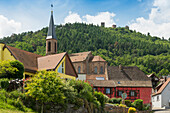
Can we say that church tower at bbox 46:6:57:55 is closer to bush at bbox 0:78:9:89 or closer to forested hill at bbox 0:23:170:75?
bush at bbox 0:78:9:89

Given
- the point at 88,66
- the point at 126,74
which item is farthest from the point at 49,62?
the point at 88,66

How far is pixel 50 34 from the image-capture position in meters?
51.2

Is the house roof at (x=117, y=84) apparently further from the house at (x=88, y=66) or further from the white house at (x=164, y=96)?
the house at (x=88, y=66)

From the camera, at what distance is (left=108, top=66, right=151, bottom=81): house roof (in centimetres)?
6325

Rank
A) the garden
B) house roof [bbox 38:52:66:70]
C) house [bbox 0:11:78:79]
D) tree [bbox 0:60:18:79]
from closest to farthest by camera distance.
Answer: the garden → tree [bbox 0:60:18:79] → house [bbox 0:11:78:79] → house roof [bbox 38:52:66:70]

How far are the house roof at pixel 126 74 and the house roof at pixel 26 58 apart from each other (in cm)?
3249

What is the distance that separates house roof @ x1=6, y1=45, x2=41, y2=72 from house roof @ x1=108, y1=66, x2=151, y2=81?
3249cm

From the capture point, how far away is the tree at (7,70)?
895 inches

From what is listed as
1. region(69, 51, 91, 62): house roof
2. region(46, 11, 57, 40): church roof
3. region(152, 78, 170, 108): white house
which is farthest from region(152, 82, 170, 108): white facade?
region(69, 51, 91, 62): house roof

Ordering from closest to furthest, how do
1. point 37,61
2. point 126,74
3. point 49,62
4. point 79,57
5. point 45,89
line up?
point 45,89
point 49,62
point 37,61
point 126,74
point 79,57

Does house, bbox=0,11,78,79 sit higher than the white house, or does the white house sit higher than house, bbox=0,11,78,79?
house, bbox=0,11,78,79

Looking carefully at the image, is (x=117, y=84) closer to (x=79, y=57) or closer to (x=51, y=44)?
(x=51, y=44)

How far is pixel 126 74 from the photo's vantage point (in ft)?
212

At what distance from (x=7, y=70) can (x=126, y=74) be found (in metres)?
45.8
